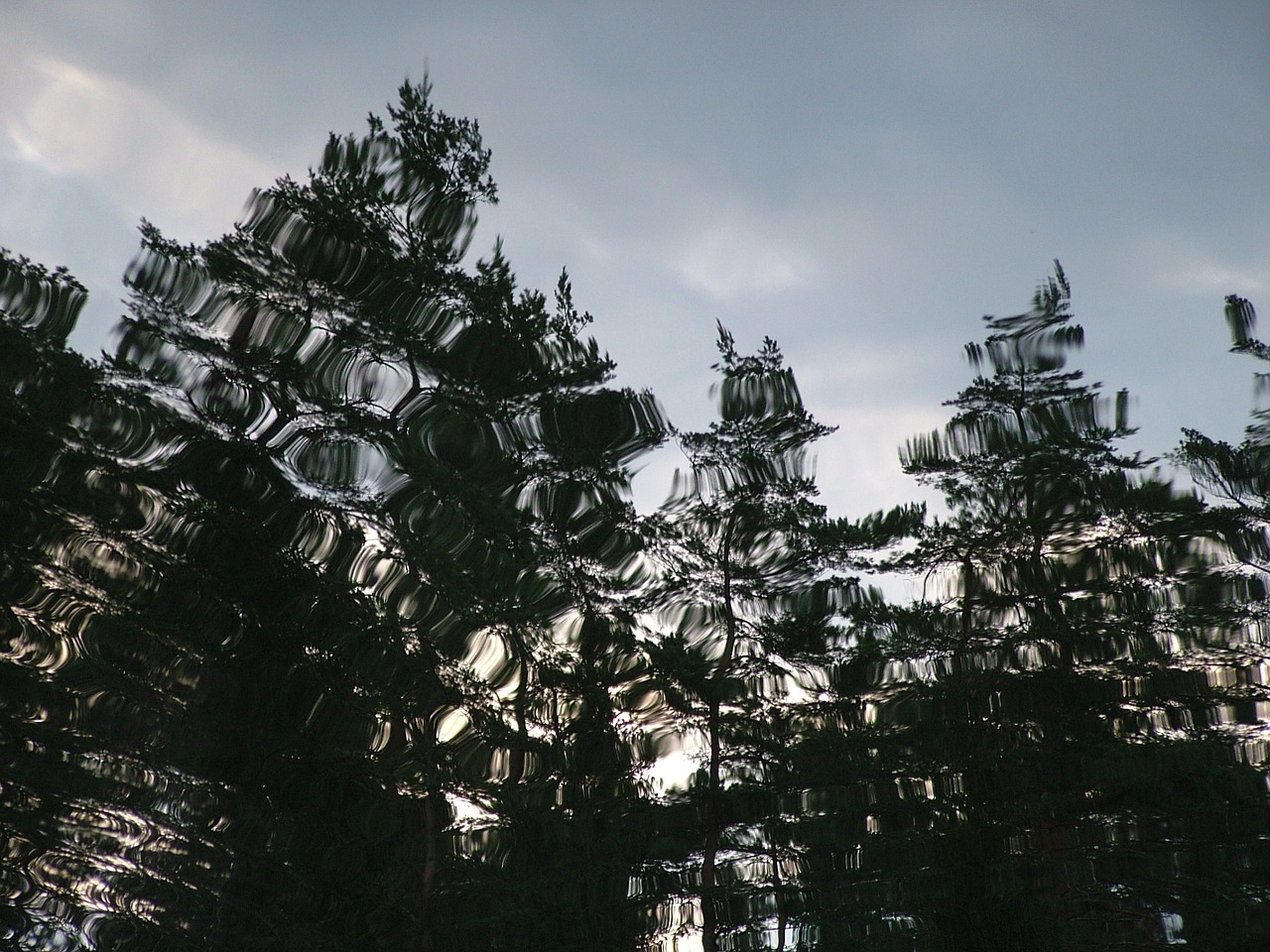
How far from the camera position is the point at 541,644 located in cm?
538

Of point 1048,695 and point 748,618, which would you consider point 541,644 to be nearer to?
point 748,618

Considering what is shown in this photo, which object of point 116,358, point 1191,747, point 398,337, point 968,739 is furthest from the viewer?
point 398,337

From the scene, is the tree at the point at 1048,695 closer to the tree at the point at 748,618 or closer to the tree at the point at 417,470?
the tree at the point at 748,618

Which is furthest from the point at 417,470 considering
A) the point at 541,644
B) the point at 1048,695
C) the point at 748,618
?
the point at 1048,695

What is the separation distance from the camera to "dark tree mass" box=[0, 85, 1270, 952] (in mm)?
4945

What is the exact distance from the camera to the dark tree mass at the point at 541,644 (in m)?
4.95

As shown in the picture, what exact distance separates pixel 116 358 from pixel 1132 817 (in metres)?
6.33

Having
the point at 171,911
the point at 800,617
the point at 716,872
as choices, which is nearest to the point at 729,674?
the point at 800,617

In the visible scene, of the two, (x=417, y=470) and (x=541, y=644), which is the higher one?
(x=417, y=470)

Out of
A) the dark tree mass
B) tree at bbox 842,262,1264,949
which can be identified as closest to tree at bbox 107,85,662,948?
the dark tree mass

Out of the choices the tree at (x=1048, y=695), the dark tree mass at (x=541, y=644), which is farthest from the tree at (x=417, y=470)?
the tree at (x=1048, y=695)

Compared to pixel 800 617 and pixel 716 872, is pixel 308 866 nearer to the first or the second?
pixel 716 872

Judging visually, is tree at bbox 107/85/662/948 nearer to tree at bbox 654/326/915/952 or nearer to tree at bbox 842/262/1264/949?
tree at bbox 654/326/915/952

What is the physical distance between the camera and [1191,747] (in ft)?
16.0
